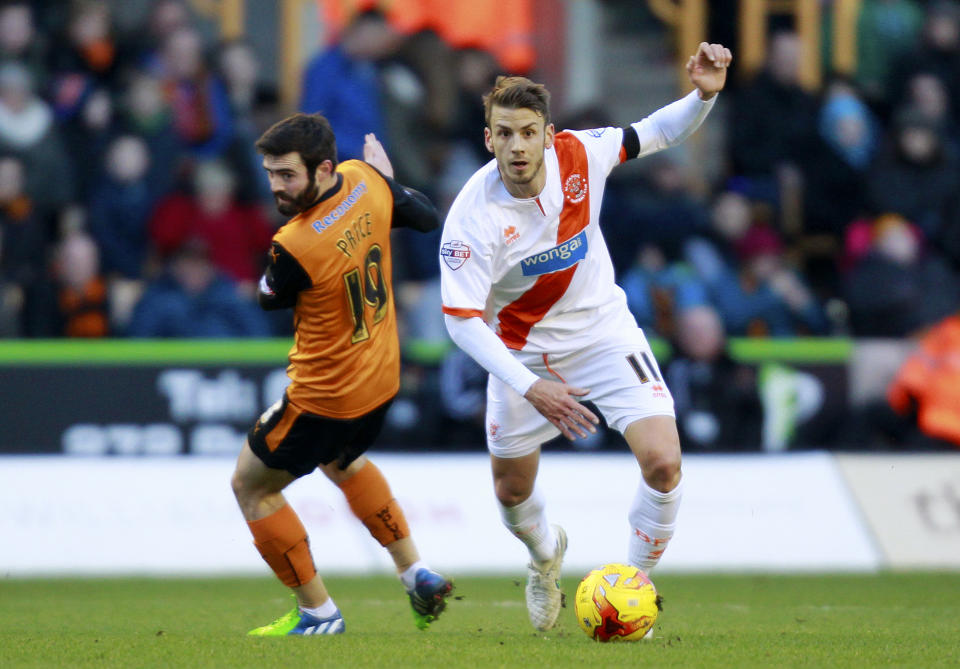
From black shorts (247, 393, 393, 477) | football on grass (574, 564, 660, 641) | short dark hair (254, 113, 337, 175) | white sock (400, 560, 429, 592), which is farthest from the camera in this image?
white sock (400, 560, 429, 592)

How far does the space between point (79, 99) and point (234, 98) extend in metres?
1.36

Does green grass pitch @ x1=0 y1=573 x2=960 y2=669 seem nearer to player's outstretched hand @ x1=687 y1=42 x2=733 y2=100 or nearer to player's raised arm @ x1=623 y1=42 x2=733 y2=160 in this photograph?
player's raised arm @ x1=623 y1=42 x2=733 y2=160

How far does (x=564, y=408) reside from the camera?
630 centimetres

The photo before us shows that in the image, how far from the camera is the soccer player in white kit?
21.9 feet

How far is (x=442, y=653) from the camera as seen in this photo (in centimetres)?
601

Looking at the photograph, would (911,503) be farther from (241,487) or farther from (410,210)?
(241,487)

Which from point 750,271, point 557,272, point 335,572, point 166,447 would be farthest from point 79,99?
point 557,272

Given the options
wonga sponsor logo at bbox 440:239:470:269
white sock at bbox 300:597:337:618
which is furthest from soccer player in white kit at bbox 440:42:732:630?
white sock at bbox 300:597:337:618

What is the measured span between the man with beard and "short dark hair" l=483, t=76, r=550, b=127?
0.71 m

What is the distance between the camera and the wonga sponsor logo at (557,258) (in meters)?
6.97

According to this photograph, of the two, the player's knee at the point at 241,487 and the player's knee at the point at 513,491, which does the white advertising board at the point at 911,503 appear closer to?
the player's knee at the point at 513,491

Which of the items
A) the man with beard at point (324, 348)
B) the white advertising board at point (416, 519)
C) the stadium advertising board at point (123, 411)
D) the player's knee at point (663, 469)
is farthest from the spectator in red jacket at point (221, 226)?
the player's knee at point (663, 469)

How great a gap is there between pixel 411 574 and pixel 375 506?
0.35 metres

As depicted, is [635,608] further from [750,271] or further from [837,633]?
[750,271]
